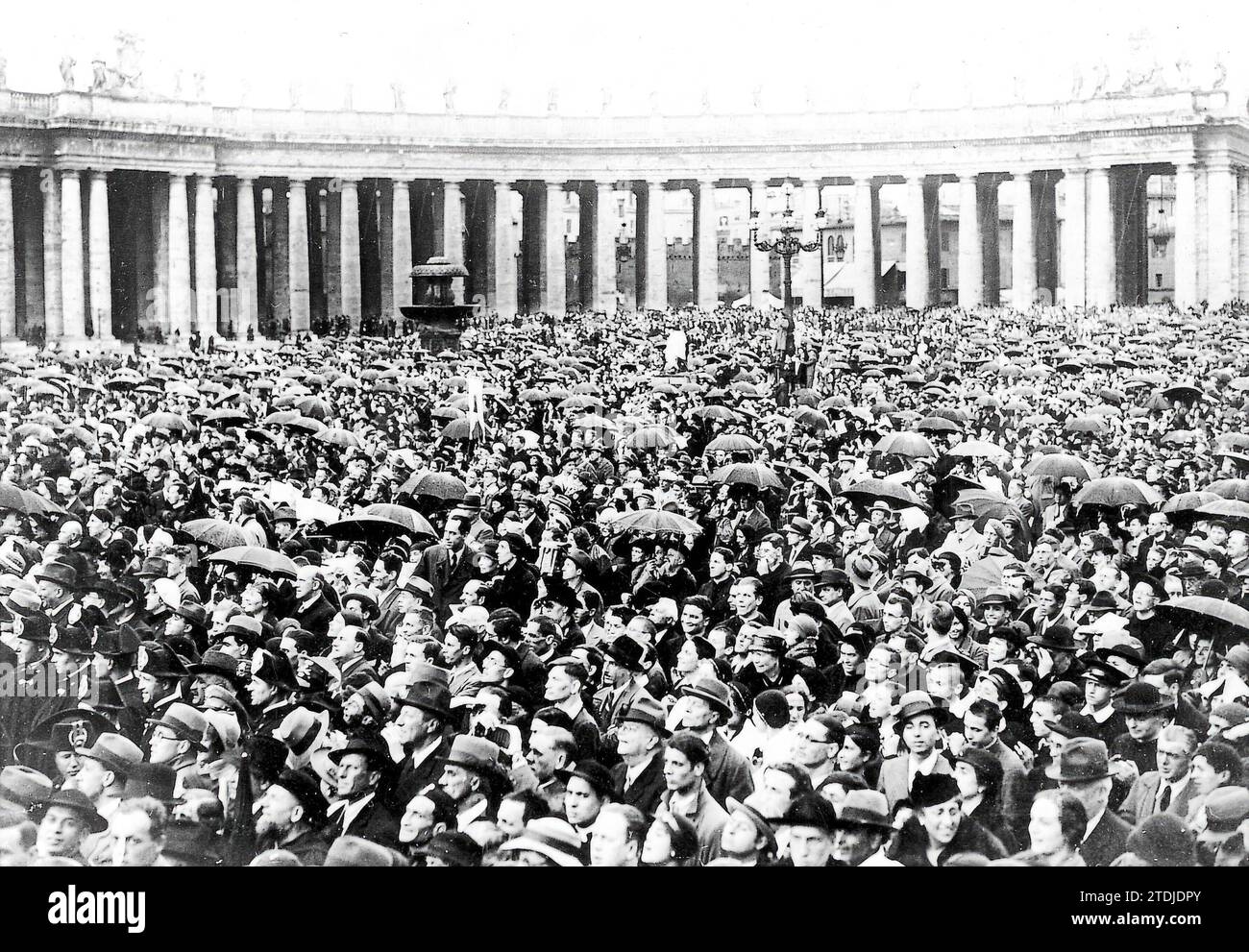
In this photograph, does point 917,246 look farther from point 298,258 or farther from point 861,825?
point 861,825

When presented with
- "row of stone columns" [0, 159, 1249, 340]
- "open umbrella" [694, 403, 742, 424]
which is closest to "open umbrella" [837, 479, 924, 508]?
"open umbrella" [694, 403, 742, 424]

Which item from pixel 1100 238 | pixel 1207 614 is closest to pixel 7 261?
pixel 1100 238

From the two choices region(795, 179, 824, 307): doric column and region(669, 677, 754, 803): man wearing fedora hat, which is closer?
region(669, 677, 754, 803): man wearing fedora hat

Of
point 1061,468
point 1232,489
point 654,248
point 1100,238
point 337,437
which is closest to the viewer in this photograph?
point 1232,489

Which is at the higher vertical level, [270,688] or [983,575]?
[983,575]

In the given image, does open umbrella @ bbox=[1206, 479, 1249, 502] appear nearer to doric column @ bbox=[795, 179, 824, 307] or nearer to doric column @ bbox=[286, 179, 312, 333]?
doric column @ bbox=[795, 179, 824, 307]

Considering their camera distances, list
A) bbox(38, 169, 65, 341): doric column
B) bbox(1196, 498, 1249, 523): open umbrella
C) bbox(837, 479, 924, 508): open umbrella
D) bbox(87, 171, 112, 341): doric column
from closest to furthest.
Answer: bbox(1196, 498, 1249, 523): open umbrella, bbox(837, 479, 924, 508): open umbrella, bbox(38, 169, 65, 341): doric column, bbox(87, 171, 112, 341): doric column
